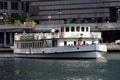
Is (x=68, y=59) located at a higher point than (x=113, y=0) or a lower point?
lower

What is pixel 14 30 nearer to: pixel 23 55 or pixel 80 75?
pixel 23 55

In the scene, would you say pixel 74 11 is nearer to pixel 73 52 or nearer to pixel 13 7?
pixel 13 7

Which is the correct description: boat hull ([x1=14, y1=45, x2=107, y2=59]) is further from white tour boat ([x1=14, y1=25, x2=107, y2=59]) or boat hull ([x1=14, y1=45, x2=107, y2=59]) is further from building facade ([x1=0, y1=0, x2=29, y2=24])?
building facade ([x1=0, y1=0, x2=29, y2=24])

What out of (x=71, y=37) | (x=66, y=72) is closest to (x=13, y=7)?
(x=71, y=37)

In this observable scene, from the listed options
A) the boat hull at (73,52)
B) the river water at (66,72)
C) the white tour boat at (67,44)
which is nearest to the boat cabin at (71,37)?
the white tour boat at (67,44)

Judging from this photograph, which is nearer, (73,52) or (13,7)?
(73,52)

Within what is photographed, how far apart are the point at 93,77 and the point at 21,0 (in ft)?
389

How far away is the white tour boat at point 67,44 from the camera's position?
274ft

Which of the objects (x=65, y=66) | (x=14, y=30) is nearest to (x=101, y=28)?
(x=14, y=30)

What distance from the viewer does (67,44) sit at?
284 ft

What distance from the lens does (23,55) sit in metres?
92.0

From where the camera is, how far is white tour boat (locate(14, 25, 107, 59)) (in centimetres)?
8344

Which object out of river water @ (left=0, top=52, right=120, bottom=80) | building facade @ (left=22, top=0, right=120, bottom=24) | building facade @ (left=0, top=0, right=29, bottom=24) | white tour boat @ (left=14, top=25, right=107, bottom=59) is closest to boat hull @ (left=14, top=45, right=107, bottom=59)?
white tour boat @ (left=14, top=25, right=107, bottom=59)

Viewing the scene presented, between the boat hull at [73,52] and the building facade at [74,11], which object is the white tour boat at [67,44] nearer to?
the boat hull at [73,52]
